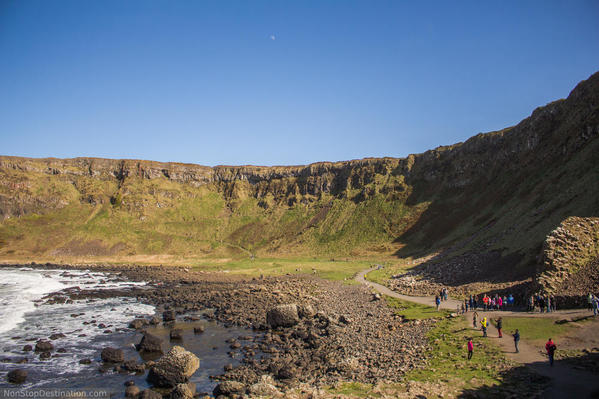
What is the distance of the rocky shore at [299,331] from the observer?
66.4 ft

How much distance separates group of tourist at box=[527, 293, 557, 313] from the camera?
86.4 feet

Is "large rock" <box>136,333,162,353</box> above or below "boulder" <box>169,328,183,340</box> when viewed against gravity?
above

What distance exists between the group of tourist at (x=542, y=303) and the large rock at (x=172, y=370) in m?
25.4

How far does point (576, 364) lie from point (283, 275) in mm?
55818

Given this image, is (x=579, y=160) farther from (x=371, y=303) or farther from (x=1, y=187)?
(x=1, y=187)

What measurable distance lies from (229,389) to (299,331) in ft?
40.9

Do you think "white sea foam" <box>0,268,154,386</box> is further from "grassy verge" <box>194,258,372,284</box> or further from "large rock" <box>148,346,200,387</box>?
"grassy verge" <box>194,258,372,284</box>

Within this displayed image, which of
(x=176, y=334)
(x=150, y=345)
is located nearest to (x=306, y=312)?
(x=176, y=334)

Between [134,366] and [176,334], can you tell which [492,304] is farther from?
[134,366]

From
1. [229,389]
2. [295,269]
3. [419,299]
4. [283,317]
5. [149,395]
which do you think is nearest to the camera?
[149,395]

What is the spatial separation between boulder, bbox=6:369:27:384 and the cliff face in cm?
4641

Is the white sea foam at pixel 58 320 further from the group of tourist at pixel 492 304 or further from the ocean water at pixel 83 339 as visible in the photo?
the group of tourist at pixel 492 304

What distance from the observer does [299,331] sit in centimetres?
3055

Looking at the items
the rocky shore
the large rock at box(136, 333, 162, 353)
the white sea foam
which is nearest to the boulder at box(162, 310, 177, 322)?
the rocky shore
